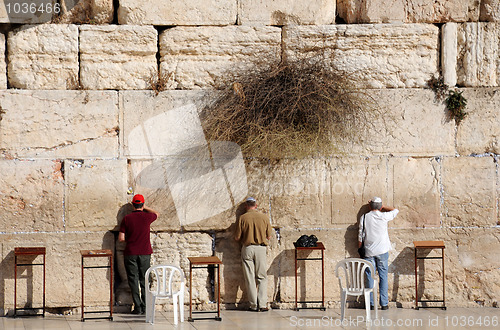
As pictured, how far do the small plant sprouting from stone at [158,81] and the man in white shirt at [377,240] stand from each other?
9.31 ft

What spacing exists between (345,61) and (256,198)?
2.02m

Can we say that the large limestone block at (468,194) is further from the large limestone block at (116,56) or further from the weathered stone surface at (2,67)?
the weathered stone surface at (2,67)

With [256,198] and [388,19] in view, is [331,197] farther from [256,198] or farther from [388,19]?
[388,19]

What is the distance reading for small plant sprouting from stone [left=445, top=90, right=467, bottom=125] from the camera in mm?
8109

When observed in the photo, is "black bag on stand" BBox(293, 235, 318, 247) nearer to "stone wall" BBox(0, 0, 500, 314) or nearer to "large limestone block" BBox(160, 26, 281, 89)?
"stone wall" BBox(0, 0, 500, 314)

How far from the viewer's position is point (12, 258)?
24.7 feet

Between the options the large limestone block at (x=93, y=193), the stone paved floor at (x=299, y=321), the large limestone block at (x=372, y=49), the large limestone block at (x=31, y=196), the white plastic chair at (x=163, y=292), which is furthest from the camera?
the large limestone block at (x=372, y=49)

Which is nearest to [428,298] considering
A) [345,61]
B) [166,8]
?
[345,61]

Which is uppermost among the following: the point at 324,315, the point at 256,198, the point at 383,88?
the point at 383,88

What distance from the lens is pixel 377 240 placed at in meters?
7.76

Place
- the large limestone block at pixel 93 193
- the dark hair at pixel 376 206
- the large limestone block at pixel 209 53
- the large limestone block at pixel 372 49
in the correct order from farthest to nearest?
the large limestone block at pixel 372 49
the large limestone block at pixel 209 53
the dark hair at pixel 376 206
the large limestone block at pixel 93 193

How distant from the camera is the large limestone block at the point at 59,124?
7.66 m

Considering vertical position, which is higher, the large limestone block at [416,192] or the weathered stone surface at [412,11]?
the weathered stone surface at [412,11]

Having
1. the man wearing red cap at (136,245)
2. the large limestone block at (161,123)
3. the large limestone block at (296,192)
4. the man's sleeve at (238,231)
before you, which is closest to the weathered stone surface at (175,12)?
the large limestone block at (161,123)
